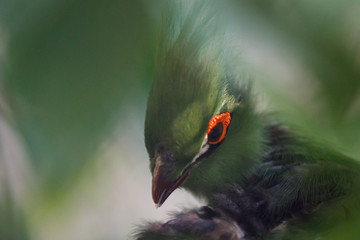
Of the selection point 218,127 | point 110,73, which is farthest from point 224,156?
point 110,73

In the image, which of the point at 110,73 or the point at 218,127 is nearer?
the point at 110,73

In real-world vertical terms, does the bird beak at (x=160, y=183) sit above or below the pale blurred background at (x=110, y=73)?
below

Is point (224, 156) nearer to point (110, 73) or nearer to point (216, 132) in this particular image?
point (216, 132)

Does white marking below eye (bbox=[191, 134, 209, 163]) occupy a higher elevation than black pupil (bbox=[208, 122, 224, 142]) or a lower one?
lower

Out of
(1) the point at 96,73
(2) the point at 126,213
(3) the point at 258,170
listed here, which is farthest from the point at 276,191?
(1) the point at 96,73

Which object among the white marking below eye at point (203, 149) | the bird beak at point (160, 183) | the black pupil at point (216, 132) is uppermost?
the black pupil at point (216, 132)

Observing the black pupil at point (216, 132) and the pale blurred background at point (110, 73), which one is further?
the black pupil at point (216, 132)
